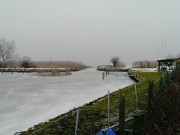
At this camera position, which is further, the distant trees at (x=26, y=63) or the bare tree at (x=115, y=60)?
the bare tree at (x=115, y=60)

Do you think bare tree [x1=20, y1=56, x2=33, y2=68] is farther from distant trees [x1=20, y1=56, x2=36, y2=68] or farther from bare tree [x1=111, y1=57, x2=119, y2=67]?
bare tree [x1=111, y1=57, x2=119, y2=67]

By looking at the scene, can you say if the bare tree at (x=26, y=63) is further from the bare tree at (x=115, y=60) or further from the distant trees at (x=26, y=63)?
the bare tree at (x=115, y=60)

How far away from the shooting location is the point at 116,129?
284cm

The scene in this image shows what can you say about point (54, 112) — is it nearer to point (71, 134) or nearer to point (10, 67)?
point (71, 134)

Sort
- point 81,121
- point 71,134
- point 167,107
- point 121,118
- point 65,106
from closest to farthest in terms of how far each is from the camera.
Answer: point 121,118, point 167,107, point 71,134, point 81,121, point 65,106

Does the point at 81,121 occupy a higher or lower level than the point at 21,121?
higher

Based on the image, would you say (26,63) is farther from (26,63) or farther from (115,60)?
(115,60)

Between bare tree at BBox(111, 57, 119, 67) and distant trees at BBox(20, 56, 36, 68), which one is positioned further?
bare tree at BBox(111, 57, 119, 67)

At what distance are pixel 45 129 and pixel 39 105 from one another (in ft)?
10.1

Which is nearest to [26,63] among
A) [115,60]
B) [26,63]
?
[26,63]

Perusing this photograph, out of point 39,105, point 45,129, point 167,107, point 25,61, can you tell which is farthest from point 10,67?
point 167,107

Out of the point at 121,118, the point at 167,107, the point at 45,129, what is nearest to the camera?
the point at 121,118

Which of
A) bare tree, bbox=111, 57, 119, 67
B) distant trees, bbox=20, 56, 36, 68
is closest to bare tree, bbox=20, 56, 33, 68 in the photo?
distant trees, bbox=20, 56, 36, 68

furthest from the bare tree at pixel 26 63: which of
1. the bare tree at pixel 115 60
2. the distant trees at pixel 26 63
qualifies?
the bare tree at pixel 115 60
